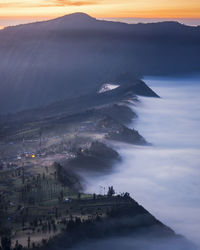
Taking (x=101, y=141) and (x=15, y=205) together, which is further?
(x=101, y=141)

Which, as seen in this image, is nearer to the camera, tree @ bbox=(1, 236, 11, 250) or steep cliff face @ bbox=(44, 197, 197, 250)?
tree @ bbox=(1, 236, 11, 250)

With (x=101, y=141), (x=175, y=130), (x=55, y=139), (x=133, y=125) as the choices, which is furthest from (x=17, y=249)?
(x=175, y=130)

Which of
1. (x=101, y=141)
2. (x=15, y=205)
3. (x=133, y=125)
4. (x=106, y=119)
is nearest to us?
(x=15, y=205)

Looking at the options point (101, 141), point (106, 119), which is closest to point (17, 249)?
point (101, 141)

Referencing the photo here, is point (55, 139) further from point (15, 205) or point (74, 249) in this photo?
point (74, 249)

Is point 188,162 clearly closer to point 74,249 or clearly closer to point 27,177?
point 27,177

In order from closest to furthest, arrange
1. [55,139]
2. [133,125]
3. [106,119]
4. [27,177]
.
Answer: [27,177] → [55,139] → [106,119] → [133,125]

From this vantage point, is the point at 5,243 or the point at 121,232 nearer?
the point at 5,243

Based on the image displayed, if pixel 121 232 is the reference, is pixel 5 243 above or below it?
above

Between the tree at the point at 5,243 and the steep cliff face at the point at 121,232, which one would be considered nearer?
the tree at the point at 5,243
